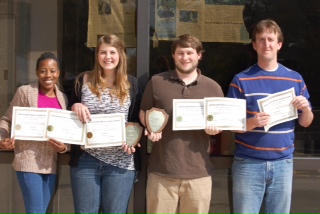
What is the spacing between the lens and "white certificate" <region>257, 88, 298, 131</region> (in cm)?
385

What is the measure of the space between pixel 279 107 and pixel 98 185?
1420 millimetres

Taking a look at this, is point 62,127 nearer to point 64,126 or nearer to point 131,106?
point 64,126

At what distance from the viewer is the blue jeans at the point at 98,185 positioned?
390 cm

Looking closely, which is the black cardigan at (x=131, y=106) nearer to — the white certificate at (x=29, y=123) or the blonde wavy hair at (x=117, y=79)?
the blonde wavy hair at (x=117, y=79)

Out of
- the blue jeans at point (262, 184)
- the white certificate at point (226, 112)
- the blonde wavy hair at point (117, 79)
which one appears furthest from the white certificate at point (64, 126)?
the blue jeans at point (262, 184)

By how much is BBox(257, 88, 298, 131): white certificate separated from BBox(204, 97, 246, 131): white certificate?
146mm

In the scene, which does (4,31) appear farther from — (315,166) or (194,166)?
(315,166)

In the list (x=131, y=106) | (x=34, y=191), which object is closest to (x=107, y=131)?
(x=131, y=106)

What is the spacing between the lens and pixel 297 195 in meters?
4.78

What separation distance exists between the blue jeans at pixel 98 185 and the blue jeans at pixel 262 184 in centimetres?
81

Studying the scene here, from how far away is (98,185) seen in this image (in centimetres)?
393

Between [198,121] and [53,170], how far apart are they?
115cm

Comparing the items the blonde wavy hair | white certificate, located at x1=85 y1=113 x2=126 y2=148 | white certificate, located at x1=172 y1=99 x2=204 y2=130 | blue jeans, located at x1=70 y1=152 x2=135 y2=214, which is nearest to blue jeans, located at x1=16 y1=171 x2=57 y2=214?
blue jeans, located at x1=70 y1=152 x2=135 y2=214

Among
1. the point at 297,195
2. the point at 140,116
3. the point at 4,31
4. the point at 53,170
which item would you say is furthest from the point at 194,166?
the point at 4,31
